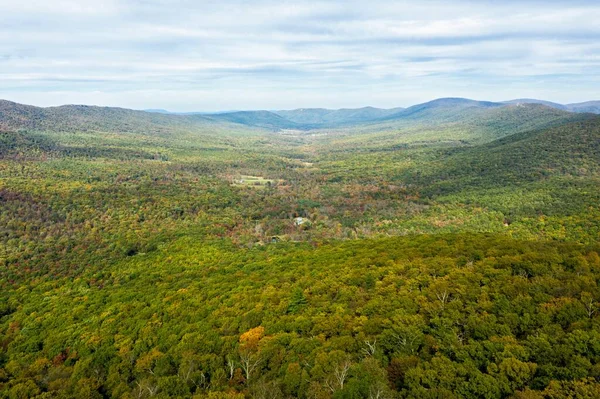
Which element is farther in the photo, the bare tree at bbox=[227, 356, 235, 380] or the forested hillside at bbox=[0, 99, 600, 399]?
the bare tree at bbox=[227, 356, 235, 380]

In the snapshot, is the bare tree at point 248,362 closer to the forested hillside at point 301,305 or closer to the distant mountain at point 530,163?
the forested hillside at point 301,305

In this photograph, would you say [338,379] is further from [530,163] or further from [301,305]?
[530,163]

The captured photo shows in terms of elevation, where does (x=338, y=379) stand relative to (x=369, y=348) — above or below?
above

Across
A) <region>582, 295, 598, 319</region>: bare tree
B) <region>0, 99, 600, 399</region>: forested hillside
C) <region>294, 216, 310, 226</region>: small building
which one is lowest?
<region>294, 216, 310, 226</region>: small building

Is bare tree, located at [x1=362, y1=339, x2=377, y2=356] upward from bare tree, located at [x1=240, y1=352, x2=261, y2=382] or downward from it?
upward

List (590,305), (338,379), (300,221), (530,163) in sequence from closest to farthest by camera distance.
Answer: (338,379)
(590,305)
(300,221)
(530,163)

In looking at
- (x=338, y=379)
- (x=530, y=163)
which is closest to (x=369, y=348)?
(x=338, y=379)

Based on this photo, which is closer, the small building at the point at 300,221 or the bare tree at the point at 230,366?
the bare tree at the point at 230,366

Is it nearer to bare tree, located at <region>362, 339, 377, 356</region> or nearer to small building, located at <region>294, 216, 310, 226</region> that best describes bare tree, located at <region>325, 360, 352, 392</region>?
bare tree, located at <region>362, 339, 377, 356</region>

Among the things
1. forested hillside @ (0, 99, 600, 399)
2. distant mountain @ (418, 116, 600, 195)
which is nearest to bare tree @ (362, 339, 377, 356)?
forested hillside @ (0, 99, 600, 399)

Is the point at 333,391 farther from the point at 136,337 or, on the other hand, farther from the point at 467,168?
the point at 467,168

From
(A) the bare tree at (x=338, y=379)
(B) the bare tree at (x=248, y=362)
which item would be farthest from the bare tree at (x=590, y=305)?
(B) the bare tree at (x=248, y=362)
